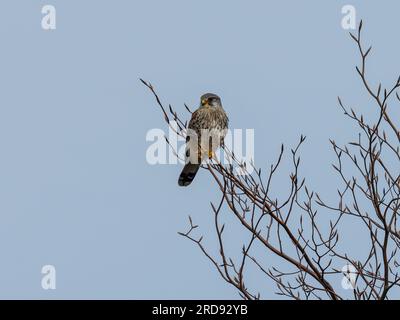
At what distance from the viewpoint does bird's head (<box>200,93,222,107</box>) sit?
8.04 meters

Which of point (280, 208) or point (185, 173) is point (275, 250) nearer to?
point (280, 208)

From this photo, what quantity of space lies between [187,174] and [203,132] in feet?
1.55

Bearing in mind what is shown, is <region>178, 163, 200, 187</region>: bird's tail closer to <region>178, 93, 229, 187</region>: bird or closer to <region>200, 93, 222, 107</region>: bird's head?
<region>178, 93, 229, 187</region>: bird

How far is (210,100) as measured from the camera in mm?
8062

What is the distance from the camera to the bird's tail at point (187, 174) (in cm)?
789

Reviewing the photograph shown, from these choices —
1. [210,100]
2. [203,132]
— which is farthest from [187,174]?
[210,100]

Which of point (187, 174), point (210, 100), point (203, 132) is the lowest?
point (187, 174)

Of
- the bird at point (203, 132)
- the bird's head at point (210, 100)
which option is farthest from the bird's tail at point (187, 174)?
the bird's head at point (210, 100)

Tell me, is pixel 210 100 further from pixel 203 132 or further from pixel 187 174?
pixel 187 174

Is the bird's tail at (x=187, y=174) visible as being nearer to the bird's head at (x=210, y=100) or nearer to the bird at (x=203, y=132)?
the bird at (x=203, y=132)

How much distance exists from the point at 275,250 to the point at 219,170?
665mm
